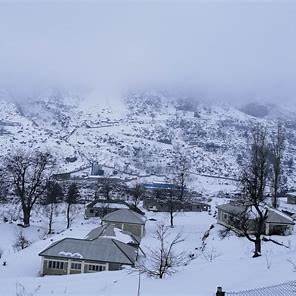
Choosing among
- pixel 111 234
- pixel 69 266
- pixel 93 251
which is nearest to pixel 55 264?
pixel 69 266

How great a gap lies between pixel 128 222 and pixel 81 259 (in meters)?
13.5

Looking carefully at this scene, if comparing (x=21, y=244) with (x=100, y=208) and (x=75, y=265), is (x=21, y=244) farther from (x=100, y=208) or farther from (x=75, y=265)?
(x=100, y=208)

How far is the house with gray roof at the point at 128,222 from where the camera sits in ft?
138

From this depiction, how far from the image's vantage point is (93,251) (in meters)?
29.8

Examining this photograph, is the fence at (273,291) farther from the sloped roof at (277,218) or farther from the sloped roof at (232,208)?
the sloped roof at (232,208)

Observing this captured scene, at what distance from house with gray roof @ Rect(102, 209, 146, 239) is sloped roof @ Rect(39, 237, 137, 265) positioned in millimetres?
10859

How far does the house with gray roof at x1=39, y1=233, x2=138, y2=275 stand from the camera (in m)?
29.0

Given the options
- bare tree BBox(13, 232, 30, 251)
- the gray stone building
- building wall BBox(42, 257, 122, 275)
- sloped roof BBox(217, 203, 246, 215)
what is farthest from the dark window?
the gray stone building

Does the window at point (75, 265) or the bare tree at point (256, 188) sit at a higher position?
the bare tree at point (256, 188)

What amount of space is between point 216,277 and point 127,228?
91.2ft

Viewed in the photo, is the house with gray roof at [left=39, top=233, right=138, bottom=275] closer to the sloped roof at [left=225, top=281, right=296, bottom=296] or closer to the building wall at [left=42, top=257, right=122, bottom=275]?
the building wall at [left=42, top=257, right=122, bottom=275]

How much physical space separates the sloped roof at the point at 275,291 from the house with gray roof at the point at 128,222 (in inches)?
1177

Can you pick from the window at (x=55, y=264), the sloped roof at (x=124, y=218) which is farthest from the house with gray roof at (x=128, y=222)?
the window at (x=55, y=264)

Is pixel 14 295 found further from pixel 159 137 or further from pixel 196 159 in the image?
pixel 159 137
